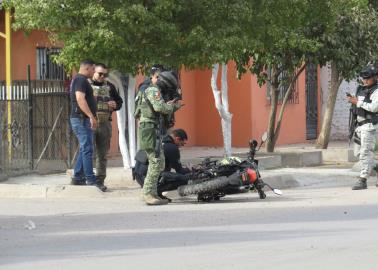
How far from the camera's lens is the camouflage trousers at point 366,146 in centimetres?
1249

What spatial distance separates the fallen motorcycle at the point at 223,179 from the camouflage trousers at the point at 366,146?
2.06 metres

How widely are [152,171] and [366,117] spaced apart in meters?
3.68

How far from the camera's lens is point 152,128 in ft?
34.8

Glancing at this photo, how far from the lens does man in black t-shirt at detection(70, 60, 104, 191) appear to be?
11312mm

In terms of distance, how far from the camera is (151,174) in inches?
417

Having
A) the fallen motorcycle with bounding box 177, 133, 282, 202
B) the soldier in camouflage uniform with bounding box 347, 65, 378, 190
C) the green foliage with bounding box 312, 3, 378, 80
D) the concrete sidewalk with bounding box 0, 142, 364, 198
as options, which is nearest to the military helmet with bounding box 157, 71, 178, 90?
the fallen motorcycle with bounding box 177, 133, 282, 202

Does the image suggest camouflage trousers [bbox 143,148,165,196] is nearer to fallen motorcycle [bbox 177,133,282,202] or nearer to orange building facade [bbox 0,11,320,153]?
fallen motorcycle [bbox 177,133,282,202]

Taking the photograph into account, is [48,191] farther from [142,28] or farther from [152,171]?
[142,28]

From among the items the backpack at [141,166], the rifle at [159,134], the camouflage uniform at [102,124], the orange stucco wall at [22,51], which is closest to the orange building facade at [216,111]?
the orange stucco wall at [22,51]

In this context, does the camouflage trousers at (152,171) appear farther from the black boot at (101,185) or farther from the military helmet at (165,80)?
the black boot at (101,185)

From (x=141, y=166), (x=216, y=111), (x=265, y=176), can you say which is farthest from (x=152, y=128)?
(x=216, y=111)

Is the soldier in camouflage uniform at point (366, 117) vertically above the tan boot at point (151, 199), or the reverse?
the soldier in camouflage uniform at point (366, 117)

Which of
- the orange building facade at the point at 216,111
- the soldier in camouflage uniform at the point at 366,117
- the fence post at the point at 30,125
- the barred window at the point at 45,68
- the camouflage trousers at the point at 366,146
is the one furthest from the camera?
the orange building facade at the point at 216,111

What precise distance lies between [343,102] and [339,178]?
11.1m
